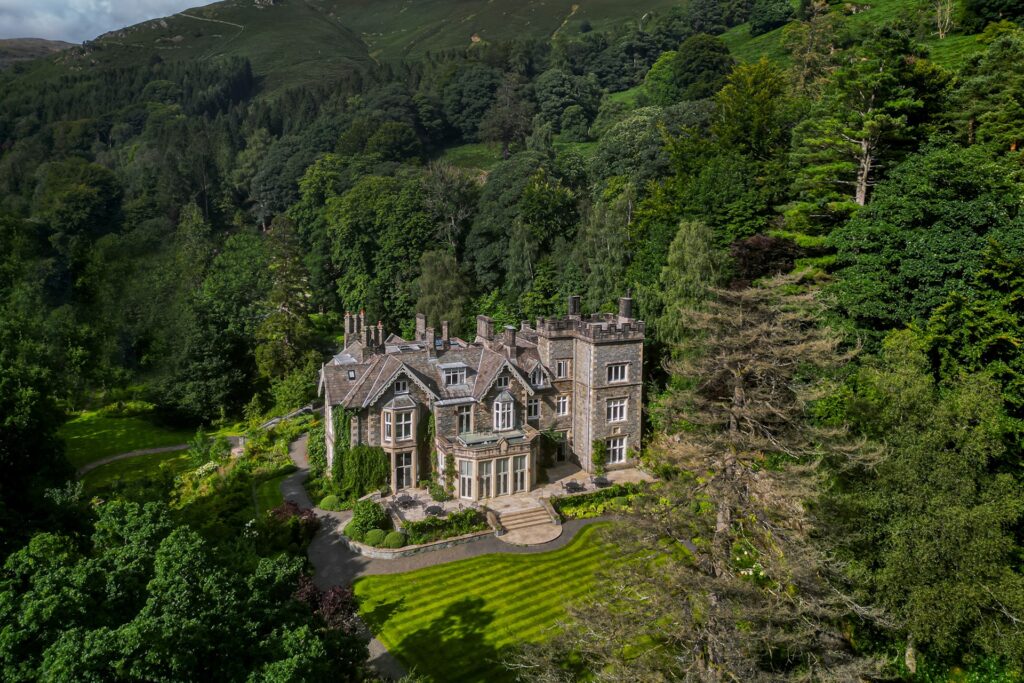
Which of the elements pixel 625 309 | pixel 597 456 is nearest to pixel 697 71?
pixel 625 309

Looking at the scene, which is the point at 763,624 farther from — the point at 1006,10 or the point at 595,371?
the point at 1006,10

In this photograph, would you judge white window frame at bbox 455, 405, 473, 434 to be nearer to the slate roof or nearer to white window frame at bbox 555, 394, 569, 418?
the slate roof

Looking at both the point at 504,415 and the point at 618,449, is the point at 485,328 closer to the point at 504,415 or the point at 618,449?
the point at 504,415

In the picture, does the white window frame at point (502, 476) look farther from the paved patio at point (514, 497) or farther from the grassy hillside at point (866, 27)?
the grassy hillside at point (866, 27)

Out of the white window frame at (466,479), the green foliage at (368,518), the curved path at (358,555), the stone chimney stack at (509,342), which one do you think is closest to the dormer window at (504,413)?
the stone chimney stack at (509,342)

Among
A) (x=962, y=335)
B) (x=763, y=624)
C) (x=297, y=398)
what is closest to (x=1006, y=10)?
(x=962, y=335)
